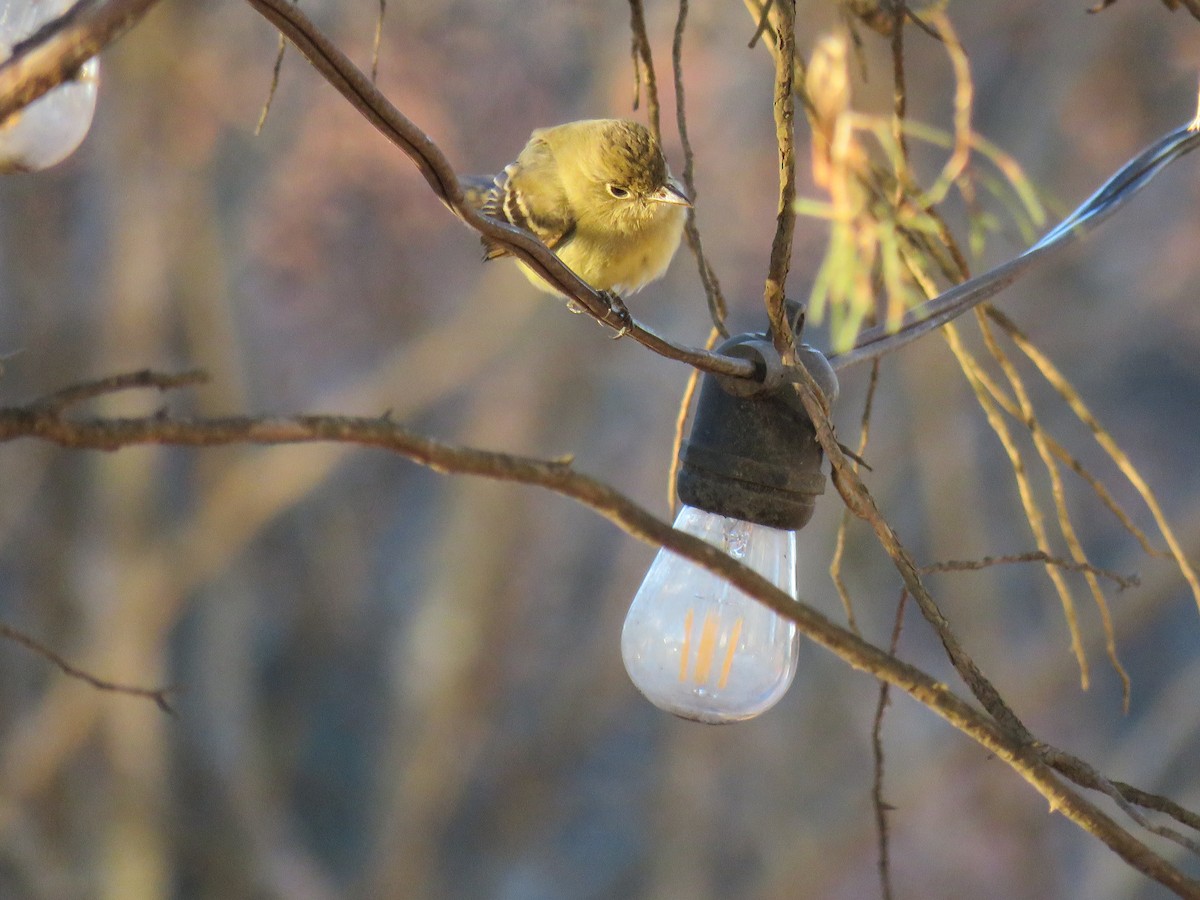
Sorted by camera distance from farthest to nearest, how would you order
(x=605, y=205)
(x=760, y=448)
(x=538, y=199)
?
(x=538, y=199) < (x=605, y=205) < (x=760, y=448)

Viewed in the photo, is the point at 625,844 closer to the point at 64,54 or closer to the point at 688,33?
the point at 688,33

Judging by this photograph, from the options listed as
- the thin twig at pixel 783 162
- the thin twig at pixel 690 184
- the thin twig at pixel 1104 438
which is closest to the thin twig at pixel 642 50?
the thin twig at pixel 690 184

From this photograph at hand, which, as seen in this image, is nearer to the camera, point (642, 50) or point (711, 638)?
point (711, 638)

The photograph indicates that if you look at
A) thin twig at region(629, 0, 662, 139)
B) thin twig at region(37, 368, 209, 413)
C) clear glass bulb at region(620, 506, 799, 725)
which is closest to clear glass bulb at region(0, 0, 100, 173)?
thin twig at region(37, 368, 209, 413)

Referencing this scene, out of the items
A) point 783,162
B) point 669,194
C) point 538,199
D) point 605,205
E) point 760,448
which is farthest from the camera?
point 538,199

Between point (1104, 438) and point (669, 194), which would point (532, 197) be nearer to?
point (669, 194)

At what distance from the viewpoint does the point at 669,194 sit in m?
1.61

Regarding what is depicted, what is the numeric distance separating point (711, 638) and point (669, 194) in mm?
828

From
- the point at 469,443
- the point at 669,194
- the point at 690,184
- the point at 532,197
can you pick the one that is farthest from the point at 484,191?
the point at 469,443

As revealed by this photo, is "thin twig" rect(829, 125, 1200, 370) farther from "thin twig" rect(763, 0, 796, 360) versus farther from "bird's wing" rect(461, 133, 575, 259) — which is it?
"bird's wing" rect(461, 133, 575, 259)

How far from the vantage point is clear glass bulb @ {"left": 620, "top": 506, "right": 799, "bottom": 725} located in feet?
3.05

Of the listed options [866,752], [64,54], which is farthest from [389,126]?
[866,752]

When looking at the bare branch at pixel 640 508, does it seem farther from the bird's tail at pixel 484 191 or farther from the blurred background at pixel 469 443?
the blurred background at pixel 469 443

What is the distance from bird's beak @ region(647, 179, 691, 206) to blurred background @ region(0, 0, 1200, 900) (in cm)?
210
